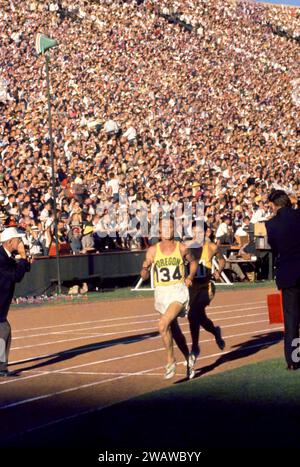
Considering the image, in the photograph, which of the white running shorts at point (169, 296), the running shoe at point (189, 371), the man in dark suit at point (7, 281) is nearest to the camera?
the white running shorts at point (169, 296)

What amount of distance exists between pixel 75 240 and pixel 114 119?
33.6 feet

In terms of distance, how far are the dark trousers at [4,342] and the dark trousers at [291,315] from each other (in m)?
3.63

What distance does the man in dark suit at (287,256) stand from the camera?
1401cm

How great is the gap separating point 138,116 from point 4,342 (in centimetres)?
2577

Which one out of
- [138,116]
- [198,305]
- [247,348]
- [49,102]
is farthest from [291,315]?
[138,116]

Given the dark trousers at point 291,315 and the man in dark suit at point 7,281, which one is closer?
the dark trousers at point 291,315

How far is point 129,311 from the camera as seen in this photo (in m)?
24.9

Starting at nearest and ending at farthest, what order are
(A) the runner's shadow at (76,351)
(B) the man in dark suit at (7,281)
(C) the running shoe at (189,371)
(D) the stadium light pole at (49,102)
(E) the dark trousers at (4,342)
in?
1. (C) the running shoe at (189,371)
2. (E) the dark trousers at (4,342)
3. (B) the man in dark suit at (7,281)
4. (A) the runner's shadow at (76,351)
5. (D) the stadium light pole at (49,102)

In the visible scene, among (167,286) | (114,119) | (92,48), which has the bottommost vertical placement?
(167,286)

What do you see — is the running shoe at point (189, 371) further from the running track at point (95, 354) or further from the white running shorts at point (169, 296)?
the white running shorts at point (169, 296)

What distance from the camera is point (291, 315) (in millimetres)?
14133

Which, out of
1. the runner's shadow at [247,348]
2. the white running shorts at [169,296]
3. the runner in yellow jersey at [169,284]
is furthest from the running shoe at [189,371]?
the white running shorts at [169,296]

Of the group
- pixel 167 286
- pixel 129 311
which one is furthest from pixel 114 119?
pixel 167 286
